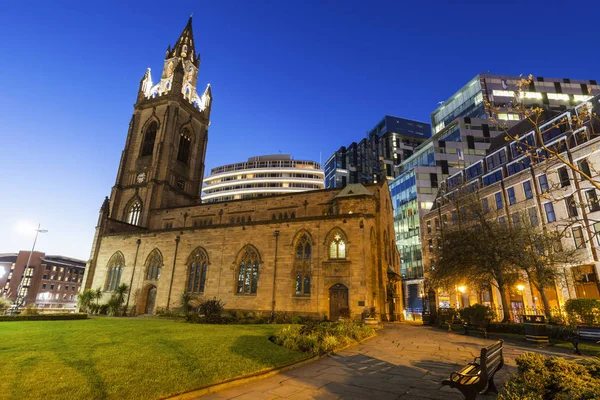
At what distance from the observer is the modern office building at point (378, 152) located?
336 feet

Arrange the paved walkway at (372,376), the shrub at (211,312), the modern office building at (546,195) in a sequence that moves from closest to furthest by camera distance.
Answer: the paved walkway at (372,376) → the shrub at (211,312) → the modern office building at (546,195)

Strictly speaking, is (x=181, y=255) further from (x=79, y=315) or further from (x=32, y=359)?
(x=32, y=359)

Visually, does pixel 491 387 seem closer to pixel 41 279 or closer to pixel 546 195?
pixel 546 195

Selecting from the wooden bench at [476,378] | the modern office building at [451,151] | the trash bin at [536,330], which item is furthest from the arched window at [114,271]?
the modern office building at [451,151]

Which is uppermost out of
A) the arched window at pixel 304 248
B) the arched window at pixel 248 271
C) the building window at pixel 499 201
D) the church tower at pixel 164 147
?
the church tower at pixel 164 147

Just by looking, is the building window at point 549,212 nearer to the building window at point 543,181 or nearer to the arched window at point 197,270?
the building window at point 543,181

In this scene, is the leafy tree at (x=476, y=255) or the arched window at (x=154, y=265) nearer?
the leafy tree at (x=476, y=255)

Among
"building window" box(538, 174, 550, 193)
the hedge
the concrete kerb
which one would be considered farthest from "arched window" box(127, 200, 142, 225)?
"building window" box(538, 174, 550, 193)

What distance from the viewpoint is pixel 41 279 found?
86.4 metres

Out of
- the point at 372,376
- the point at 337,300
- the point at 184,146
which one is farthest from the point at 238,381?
the point at 184,146

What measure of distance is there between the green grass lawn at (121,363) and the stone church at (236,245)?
13.7 metres

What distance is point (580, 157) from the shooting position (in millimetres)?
31094

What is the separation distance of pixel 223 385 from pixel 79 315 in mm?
23765

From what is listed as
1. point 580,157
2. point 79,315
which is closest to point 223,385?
point 79,315
